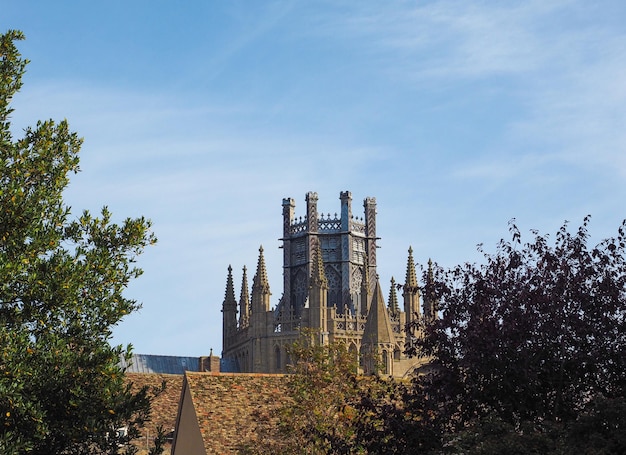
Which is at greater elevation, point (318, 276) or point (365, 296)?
point (318, 276)

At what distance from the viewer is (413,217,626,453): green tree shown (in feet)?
78.0

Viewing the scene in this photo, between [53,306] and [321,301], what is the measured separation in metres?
80.2

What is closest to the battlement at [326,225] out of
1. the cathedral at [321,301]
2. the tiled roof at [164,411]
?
the cathedral at [321,301]

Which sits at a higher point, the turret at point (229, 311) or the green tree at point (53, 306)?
the turret at point (229, 311)

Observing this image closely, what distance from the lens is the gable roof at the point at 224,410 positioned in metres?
32.8

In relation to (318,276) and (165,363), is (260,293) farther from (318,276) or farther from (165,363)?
(165,363)

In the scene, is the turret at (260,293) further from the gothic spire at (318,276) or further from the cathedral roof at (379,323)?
the cathedral roof at (379,323)

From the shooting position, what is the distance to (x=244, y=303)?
108062mm

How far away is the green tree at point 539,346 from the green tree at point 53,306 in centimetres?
627

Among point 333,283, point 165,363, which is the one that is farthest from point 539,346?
point 333,283

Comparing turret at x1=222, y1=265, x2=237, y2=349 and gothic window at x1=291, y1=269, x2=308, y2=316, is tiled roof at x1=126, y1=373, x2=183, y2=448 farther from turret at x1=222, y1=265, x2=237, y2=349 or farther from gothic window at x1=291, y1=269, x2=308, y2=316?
gothic window at x1=291, y1=269, x2=308, y2=316

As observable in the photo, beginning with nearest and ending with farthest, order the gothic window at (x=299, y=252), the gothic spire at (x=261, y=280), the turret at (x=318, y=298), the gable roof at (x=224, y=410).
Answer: the gable roof at (x=224, y=410) < the turret at (x=318, y=298) < the gothic spire at (x=261, y=280) < the gothic window at (x=299, y=252)

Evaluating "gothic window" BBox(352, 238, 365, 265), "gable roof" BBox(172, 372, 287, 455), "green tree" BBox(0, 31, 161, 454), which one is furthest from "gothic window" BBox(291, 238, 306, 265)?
"green tree" BBox(0, 31, 161, 454)

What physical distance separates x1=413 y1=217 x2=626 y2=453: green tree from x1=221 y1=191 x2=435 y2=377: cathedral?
215 feet
